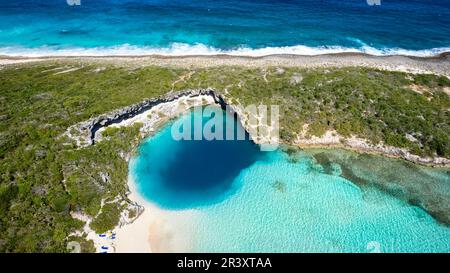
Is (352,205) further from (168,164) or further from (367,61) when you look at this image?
(367,61)

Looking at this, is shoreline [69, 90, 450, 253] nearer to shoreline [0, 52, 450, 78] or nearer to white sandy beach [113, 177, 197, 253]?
white sandy beach [113, 177, 197, 253]

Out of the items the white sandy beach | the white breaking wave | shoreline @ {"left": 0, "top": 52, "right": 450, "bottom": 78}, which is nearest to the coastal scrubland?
the white sandy beach

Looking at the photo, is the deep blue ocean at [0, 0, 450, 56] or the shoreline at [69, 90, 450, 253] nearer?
the shoreline at [69, 90, 450, 253]

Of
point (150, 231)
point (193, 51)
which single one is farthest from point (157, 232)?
point (193, 51)

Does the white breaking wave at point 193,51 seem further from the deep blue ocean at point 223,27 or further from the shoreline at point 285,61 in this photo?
the shoreline at point 285,61

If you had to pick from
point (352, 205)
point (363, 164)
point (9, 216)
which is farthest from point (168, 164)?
point (363, 164)

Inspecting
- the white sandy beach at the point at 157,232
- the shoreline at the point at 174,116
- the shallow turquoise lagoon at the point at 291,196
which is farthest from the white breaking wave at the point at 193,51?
the white sandy beach at the point at 157,232

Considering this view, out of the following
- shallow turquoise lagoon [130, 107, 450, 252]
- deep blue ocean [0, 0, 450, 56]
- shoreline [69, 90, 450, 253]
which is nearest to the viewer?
shoreline [69, 90, 450, 253]
